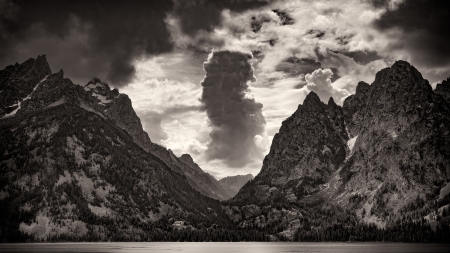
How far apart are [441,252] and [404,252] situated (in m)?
16.0

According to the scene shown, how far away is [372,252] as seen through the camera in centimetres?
19712

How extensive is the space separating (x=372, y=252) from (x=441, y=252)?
30.2 metres

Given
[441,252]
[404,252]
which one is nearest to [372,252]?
[404,252]

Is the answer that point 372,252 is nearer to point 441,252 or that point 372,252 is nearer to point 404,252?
point 404,252

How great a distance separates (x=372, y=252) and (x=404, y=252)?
46.9 ft

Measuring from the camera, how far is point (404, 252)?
621ft

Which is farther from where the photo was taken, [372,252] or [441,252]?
[372,252]

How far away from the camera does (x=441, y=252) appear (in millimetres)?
178000
